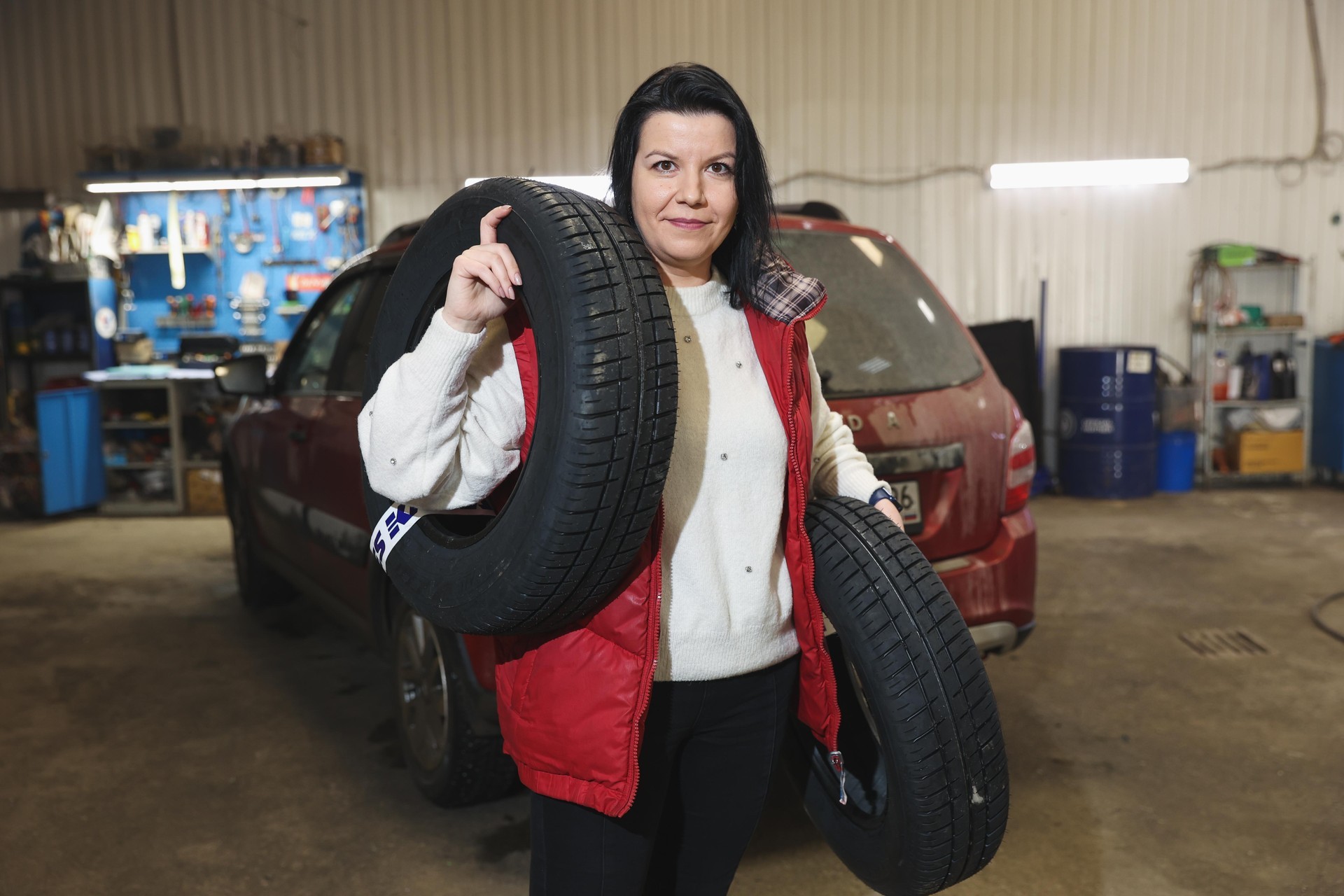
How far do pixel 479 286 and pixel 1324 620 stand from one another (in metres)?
4.46

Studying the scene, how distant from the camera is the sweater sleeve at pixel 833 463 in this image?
5.65 feet

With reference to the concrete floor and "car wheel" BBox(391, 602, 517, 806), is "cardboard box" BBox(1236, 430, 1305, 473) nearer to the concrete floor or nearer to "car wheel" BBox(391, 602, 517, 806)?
the concrete floor

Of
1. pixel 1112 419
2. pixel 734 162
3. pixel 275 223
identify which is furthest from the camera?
pixel 275 223

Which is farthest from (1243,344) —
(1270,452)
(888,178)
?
(888,178)

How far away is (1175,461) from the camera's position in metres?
7.73

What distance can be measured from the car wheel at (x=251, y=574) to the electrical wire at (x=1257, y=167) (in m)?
5.04

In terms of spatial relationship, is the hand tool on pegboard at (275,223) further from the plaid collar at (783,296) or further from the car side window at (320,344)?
the plaid collar at (783,296)

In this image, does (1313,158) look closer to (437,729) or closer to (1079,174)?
(1079,174)

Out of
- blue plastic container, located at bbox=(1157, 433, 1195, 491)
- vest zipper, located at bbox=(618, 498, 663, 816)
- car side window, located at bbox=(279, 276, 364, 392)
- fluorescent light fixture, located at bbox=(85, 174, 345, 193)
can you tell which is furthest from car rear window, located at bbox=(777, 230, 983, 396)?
fluorescent light fixture, located at bbox=(85, 174, 345, 193)

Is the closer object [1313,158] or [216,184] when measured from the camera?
[216,184]

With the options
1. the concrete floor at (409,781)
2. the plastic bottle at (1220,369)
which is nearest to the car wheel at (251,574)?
the concrete floor at (409,781)

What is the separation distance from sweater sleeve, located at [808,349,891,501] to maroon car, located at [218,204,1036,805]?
0.81 meters

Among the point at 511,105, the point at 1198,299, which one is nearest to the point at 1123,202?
the point at 1198,299

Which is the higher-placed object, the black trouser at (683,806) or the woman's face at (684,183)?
the woman's face at (684,183)
